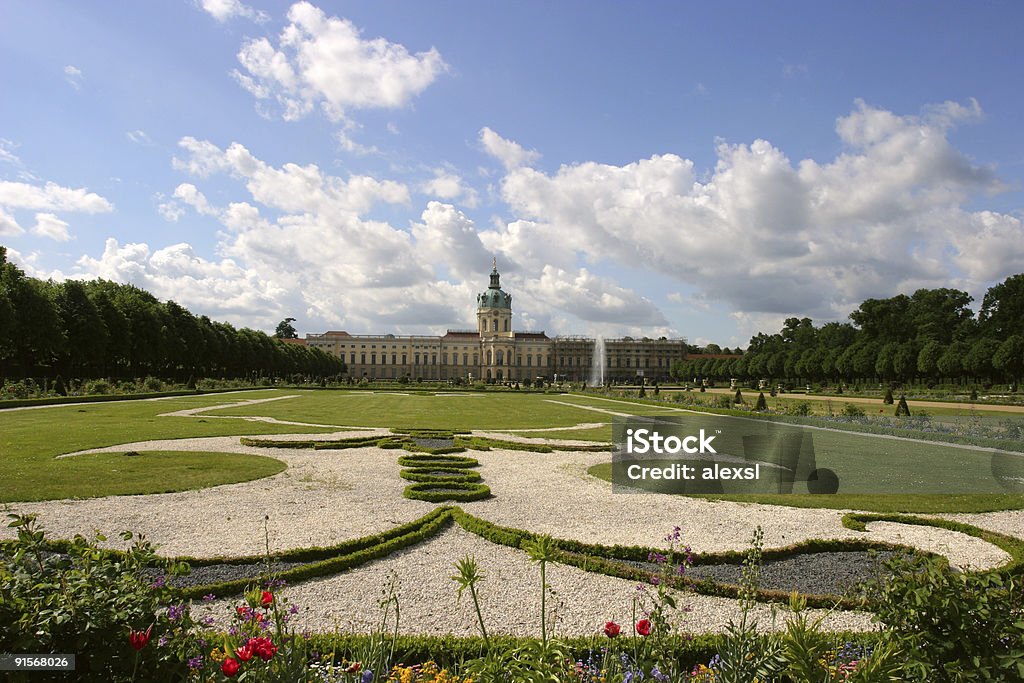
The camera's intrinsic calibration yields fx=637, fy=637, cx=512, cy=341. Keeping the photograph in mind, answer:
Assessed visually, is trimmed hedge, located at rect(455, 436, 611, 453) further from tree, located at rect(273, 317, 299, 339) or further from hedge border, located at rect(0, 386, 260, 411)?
tree, located at rect(273, 317, 299, 339)

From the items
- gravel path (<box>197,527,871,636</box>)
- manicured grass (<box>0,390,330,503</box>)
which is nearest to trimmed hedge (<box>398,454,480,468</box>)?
manicured grass (<box>0,390,330,503</box>)

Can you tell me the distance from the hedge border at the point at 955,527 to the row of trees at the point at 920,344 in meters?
38.1

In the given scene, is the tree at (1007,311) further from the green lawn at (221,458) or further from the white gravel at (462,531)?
the white gravel at (462,531)

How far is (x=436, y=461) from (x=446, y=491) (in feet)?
7.65

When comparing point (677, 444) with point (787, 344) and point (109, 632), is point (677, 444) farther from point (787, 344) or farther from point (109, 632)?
point (787, 344)

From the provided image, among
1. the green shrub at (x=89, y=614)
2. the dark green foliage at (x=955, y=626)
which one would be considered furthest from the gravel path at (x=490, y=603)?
the green shrub at (x=89, y=614)

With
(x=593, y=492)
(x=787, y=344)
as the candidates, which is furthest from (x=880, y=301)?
(x=593, y=492)

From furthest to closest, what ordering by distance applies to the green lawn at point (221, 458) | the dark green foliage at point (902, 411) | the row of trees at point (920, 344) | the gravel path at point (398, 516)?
1. the row of trees at point (920, 344)
2. the dark green foliage at point (902, 411)
3. the green lawn at point (221, 458)
4. the gravel path at point (398, 516)

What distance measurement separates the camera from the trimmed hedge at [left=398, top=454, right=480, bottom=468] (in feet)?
33.1

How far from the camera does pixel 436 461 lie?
1040 cm

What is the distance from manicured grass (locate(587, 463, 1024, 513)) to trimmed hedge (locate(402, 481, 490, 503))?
2.94 meters

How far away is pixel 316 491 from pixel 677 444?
25.8 ft

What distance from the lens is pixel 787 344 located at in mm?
80312

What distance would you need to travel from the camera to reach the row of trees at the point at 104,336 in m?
26.4
